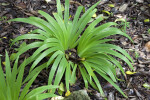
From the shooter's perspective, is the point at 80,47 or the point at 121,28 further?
the point at 121,28

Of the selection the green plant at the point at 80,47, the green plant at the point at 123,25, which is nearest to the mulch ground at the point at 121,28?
the green plant at the point at 123,25

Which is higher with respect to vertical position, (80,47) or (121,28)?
(121,28)

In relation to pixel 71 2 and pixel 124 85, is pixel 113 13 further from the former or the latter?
pixel 124 85

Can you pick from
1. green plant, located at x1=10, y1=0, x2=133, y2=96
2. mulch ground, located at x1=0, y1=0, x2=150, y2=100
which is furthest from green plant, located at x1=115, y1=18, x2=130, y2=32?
green plant, located at x1=10, y1=0, x2=133, y2=96

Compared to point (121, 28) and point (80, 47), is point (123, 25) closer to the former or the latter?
point (121, 28)

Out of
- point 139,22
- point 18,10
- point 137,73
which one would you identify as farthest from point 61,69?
point 139,22

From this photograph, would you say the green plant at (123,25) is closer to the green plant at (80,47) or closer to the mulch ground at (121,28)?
the mulch ground at (121,28)

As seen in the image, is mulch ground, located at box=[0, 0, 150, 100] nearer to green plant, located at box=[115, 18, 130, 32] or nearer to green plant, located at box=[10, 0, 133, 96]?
green plant, located at box=[115, 18, 130, 32]

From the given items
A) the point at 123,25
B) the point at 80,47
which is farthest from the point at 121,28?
the point at 80,47

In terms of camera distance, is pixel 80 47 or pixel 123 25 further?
pixel 123 25
